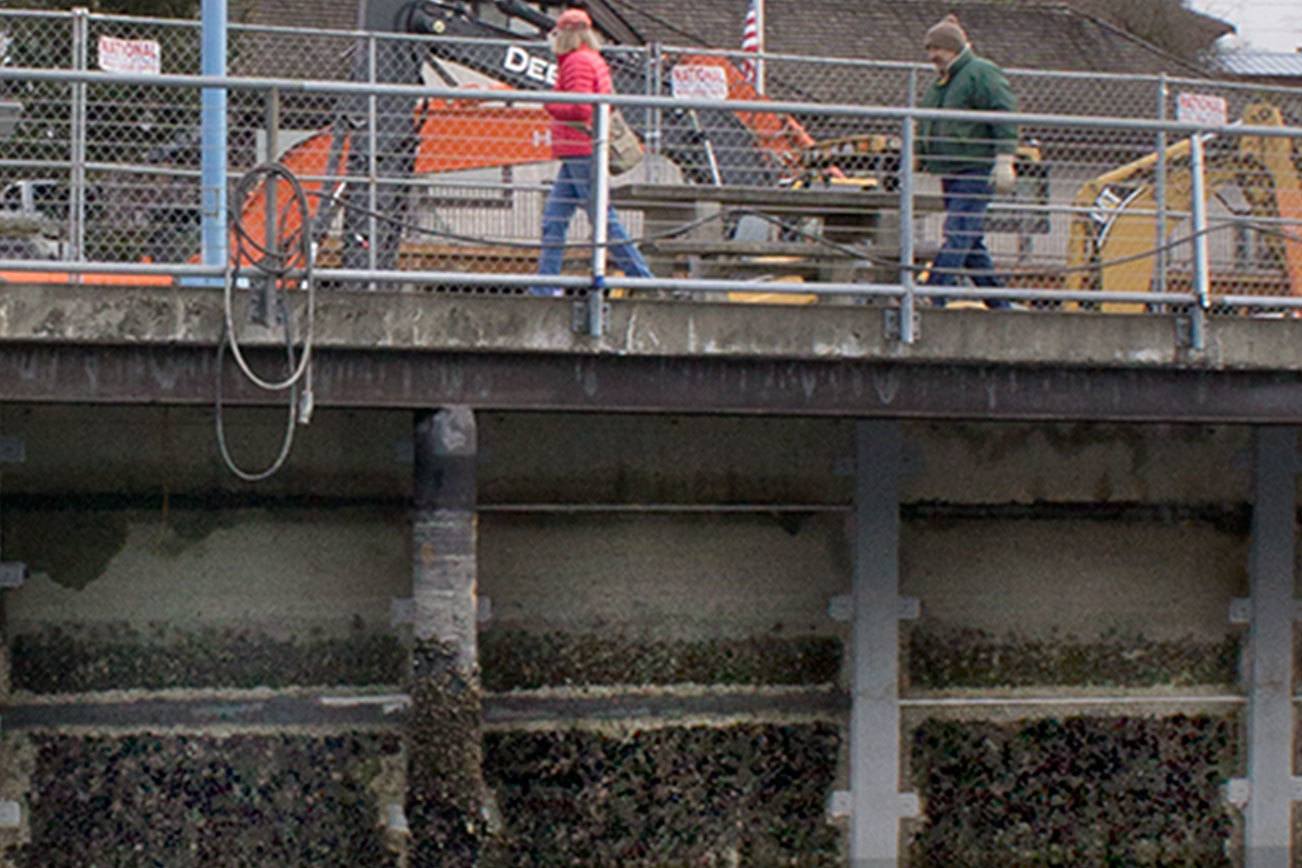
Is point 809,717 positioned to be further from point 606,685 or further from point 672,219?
point 672,219

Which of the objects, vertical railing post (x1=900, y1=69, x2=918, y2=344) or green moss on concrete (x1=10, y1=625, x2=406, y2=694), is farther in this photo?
green moss on concrete (x1=10, y1=625, x2=406, y2=694)

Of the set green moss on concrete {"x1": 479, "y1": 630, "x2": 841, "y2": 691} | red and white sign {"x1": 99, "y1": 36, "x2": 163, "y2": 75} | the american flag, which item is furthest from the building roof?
green moss on concrete {"x1": 479, "y1": 630, "x2": 841, "y2": 691}

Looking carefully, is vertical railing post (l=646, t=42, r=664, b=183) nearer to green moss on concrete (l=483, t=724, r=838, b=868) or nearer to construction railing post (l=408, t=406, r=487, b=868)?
green moss on concrete (l=483, t=724, r=838, b=868)

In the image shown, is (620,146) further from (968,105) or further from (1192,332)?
(1192,332)

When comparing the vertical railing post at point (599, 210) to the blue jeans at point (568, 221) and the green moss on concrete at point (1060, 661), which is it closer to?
the blue jeans at point (568, 221)

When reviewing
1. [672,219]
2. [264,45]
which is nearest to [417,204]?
[672,219]

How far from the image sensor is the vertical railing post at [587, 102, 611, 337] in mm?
9000

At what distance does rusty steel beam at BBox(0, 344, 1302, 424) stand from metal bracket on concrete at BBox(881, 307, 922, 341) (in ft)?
0.47

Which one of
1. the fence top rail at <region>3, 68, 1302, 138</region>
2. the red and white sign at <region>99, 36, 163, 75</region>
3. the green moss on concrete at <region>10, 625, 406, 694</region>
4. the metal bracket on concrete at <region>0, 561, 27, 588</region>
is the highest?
the red and white sign at <region>99, 36, 163, 75</region>

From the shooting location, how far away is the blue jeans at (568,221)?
952 centimetres

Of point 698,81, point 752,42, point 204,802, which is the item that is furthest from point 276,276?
point 752,42

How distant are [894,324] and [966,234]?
0.74 meters

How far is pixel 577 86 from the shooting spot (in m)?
10.0

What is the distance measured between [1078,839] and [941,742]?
33.0 inches
